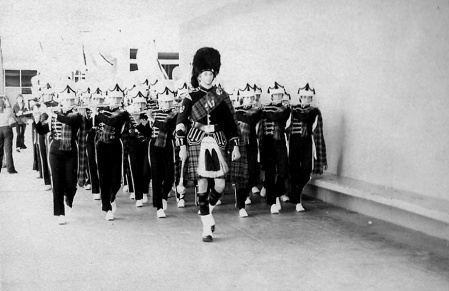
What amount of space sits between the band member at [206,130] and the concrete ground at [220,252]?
0.64m

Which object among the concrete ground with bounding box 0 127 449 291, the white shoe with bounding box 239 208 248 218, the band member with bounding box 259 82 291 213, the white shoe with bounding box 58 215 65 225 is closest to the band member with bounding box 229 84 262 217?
the white shoe with bounding box 239 208 248 218

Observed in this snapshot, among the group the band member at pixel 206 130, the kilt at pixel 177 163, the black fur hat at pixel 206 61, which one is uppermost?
the black fur hat at pixel 206 61

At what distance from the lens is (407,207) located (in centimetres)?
679

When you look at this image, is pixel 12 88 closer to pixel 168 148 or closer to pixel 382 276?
pixel 168 148

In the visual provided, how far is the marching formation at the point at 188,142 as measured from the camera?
689 centimetres

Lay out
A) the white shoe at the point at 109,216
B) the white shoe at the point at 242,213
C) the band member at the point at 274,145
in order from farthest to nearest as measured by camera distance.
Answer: the band member at the point at 274,145 < the white shoe at the point at 242,213 < the white shoe at the point at 109,216

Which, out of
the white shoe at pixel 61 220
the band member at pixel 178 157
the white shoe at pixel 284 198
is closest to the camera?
the white shoe at pixel 61 220

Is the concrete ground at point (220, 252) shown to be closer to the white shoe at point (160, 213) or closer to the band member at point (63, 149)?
the white shoe at point (160, 213)

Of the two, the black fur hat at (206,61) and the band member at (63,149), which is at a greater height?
the black fur hat at (206,61)

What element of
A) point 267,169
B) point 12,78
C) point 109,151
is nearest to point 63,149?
point 109,151

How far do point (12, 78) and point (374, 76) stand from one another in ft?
98.5

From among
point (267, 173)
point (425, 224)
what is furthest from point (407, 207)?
point (267, 173)

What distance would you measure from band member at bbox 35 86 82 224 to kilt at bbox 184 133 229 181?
174 cm

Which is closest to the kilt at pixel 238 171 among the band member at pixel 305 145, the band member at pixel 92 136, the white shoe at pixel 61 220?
the band member at pixel 305 145
